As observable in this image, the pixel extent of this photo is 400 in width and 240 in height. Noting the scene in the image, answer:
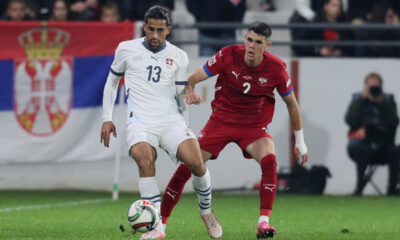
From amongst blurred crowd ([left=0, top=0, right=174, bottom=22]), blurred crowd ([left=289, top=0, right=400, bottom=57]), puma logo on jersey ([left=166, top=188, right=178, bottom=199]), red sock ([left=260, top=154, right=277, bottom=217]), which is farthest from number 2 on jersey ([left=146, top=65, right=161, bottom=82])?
blurred crowd ([left=289, top=0, right=400, bottom=57])

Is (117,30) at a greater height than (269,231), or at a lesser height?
greater

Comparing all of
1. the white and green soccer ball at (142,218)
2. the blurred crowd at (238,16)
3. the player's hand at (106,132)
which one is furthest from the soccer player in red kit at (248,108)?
the blurred crowd at (238,16)

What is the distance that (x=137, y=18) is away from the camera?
15.6m

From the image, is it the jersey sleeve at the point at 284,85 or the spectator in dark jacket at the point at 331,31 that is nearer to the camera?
the jersey sleeve at the point at 284,85

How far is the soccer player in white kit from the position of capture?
8.32 meters

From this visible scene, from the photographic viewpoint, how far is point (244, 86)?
877cm

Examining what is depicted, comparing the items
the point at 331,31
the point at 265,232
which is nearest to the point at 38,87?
the point at 331,31

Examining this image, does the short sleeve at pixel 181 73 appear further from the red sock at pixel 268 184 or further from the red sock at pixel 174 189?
the red sock at pixel 268 184

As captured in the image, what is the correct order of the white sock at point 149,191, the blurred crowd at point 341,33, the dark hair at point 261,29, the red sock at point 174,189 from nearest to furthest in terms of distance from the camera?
the white sock at point 149,191
the dark hair at point 261,29
the red sock at point 174,189
the blurred crowd at point 341,33

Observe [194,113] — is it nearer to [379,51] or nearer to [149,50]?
[379,51]

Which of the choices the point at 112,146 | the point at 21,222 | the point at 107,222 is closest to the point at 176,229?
the point at 107,222

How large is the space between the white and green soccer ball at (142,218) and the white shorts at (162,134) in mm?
665

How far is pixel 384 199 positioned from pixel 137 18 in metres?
4.84

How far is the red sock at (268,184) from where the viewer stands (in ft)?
27.9
